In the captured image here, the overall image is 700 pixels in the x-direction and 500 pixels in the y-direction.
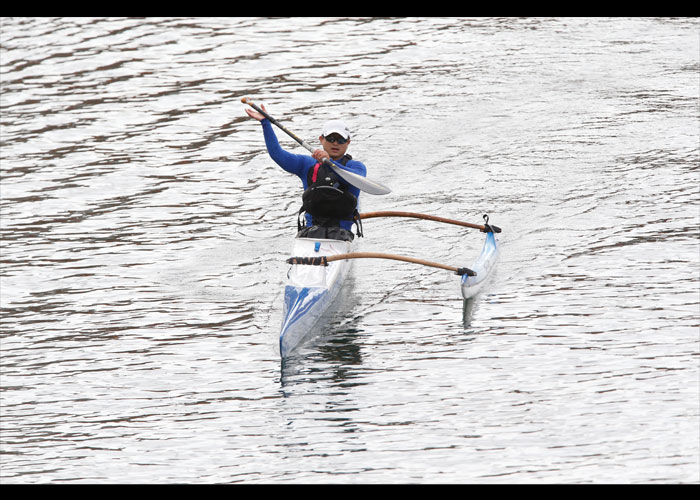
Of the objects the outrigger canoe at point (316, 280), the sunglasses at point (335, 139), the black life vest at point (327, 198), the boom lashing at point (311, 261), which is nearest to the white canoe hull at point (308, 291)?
the outrigger canoe at point (316, 280)

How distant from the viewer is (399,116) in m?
21.5

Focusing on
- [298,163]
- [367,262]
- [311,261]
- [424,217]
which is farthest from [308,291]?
[424,217]

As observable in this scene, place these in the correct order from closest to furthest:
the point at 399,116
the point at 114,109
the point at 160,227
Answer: the point at 160,227 → the point at 399,116 → the point at 114,109

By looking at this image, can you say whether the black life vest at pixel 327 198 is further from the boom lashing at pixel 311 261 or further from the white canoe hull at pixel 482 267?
the white canoe hull at pixel 482 267

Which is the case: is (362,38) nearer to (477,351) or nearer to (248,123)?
(248,123)

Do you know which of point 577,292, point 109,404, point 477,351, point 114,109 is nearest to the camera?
point 109,404

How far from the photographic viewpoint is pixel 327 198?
13.3m

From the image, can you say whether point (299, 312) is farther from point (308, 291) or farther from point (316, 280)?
point (316, 280)

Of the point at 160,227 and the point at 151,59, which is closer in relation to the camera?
the point at 160,227

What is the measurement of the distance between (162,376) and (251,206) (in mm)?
6611

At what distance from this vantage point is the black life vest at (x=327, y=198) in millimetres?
13328

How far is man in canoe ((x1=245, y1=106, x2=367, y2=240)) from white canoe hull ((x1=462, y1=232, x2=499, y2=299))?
1.59 metres

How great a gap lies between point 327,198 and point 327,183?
0.20 m

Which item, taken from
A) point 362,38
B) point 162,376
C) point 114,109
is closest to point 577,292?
point 162,376
